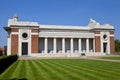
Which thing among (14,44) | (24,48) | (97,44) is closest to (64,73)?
(14,44)

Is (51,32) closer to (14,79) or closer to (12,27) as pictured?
(12,27)

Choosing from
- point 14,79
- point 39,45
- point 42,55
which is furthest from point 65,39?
point 14,79

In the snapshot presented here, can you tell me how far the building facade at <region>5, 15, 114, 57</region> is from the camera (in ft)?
216

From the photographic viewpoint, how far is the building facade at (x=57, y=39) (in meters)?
65.8

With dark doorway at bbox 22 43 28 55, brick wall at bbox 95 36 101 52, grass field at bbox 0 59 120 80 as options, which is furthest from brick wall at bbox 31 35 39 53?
grass field at bbox 0 59 120 80

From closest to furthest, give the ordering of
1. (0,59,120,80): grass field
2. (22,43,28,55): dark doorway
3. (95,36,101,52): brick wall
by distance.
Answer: (0,59,120,80): grass field, (22,43,28,55): dark doorway, (95,36,101,52): brick wall

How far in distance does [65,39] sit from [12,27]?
20.5 m

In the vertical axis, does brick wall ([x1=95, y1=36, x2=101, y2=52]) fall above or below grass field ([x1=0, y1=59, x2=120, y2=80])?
above

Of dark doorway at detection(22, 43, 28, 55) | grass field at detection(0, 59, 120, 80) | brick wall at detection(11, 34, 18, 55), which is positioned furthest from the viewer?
dark doorway at detection(22, 43, 28, 55)

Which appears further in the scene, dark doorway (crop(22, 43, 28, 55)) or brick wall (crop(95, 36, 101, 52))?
brick wall (crop(95, 36, 101, 52))

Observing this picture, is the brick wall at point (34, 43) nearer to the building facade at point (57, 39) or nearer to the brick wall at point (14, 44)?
the building facade at point (57, 39)

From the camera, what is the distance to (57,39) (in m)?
75.5

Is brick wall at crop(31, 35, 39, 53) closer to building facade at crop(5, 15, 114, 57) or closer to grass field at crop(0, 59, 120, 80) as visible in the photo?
building facade at crop(5, 15, 114, 57)

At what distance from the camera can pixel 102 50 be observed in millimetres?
74438
